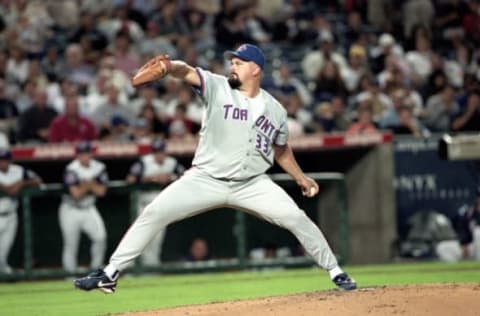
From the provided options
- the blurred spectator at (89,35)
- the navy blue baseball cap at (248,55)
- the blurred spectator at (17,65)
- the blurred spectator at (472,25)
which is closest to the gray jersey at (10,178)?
the blurred spectator at (17,65)

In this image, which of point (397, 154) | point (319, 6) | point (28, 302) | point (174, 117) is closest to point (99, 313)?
point (28, 302)

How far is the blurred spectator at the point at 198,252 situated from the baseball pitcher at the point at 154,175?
51 cm

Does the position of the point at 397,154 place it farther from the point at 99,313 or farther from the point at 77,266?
the point at 99,313

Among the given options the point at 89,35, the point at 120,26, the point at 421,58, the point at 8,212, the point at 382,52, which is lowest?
the point at 8,212

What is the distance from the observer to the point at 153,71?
7934 mm

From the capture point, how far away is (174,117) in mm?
15383

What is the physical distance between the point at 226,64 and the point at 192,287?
5610 millimetres

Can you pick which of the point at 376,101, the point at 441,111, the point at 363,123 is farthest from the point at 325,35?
the point at 363,123

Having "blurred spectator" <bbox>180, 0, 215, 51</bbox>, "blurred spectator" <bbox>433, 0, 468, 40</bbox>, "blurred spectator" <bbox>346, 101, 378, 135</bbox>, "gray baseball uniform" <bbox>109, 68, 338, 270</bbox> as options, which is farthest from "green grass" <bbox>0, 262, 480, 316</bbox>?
"blurred spectator" <bbox>433, 0, 468, 40</bbox>

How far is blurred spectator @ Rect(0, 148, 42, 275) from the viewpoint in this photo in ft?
45.6

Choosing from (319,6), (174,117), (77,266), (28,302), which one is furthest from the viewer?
(319,6)

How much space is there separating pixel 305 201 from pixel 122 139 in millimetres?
2627

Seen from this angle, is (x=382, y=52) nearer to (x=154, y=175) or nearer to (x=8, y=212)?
(x=154, y=175)

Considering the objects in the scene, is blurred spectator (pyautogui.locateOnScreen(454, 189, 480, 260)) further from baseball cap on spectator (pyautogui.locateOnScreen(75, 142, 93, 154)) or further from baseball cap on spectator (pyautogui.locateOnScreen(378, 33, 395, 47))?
baseball cap on spectator (pyautogui.locateOnScreen(75, 142, 93, 154))
